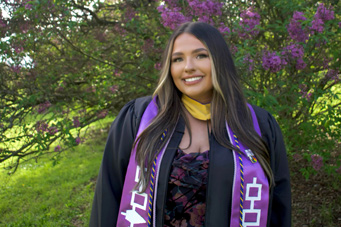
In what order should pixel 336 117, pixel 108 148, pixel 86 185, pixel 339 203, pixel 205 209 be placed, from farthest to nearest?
pixel 86 185 < pixel 339 203 < pixel 336 117 < pixel 108 148 < pixel 205 209

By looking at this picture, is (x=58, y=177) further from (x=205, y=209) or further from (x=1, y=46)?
(x=205, y=209)

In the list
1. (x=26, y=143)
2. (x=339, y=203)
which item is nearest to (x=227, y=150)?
(x=26, y=143)

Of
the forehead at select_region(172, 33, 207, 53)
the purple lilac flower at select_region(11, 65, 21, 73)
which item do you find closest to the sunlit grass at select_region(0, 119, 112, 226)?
the purple lilac flower at select_region(11, 65, 21, 73)

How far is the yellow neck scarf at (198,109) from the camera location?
1.93 metres

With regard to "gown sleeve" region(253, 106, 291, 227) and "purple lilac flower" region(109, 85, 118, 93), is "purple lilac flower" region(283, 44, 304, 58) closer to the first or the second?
"gown sleeve" region(253, 106, 291, 227)

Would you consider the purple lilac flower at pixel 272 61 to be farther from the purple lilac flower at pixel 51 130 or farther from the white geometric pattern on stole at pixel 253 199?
the purple lilac flower at pixel 51 130

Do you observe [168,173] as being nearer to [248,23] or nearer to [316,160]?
[316,160]

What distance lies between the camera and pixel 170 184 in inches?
68.6

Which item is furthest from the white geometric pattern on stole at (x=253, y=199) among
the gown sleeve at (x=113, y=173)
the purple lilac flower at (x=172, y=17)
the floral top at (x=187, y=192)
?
the purple lilac flower at (x=172, y=17)

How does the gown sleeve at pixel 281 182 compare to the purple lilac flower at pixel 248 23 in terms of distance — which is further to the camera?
the purple lilac flower at pixel 248 23

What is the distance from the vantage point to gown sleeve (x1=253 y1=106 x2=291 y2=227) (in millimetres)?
1913

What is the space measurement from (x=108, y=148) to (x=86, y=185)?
151 inches

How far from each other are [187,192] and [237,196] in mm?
258

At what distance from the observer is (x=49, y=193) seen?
509 centimetres
